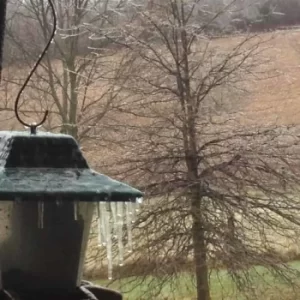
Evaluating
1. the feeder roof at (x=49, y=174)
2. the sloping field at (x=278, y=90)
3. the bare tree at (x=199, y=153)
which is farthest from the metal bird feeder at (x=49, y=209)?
the sloping field at (x=278, y=90)

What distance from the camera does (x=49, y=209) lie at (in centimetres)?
53

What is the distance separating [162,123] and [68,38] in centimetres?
49

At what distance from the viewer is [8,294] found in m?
0.53

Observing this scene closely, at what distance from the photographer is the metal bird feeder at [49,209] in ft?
1.54

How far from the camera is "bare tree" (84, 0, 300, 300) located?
2359 mm

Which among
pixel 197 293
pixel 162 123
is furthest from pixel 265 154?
pixel 197 293

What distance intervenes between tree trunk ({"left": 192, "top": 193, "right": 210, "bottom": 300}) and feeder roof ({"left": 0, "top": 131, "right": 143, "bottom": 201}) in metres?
1.83

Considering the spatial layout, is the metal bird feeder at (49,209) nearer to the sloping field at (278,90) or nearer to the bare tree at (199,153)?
the bare tree at (199,153)

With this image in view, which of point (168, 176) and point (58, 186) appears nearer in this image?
point (58, 186)

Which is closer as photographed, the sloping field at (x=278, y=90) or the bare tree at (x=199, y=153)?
the bare tree at (x=199, y=153)

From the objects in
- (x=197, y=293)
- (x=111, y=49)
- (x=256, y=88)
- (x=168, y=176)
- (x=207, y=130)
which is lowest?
(x=197, y=293)

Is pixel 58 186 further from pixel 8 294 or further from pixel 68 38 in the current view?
pixel 68 38

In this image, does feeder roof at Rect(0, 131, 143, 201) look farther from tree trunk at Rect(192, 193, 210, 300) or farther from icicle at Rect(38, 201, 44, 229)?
tree trunk at Rect(192, 193, 210, 300)

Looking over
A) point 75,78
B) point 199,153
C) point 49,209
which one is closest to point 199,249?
point 199,153
